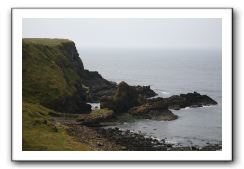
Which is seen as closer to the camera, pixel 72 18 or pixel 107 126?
pixel 72 18

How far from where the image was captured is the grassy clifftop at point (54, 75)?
441 inches

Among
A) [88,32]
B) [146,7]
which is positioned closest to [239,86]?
[146,7]

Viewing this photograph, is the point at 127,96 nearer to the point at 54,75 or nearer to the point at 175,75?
the point at 175,75

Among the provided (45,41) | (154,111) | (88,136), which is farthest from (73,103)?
(154,111)

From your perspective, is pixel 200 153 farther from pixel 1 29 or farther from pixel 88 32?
pixel 1 29

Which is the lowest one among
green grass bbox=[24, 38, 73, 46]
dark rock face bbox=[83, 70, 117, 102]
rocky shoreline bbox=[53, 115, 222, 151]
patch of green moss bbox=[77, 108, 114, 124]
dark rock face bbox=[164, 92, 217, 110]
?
rocky shoreline bbox=[53, 115, 222, 151]

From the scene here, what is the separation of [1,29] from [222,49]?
12.9 feet

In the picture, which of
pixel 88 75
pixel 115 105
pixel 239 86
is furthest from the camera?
pixel 115 105

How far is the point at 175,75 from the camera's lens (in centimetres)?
1197

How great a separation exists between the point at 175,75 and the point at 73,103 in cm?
213

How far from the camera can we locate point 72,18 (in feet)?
36.4

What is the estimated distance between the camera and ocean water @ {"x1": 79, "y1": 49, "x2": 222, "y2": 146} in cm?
1102

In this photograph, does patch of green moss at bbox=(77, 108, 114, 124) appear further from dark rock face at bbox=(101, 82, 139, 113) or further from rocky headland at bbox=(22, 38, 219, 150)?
dark rock face at bbox=(101, 82, 139, 113)

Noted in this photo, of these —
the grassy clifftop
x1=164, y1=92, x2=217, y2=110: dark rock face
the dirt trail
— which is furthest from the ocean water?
the dirt trail
